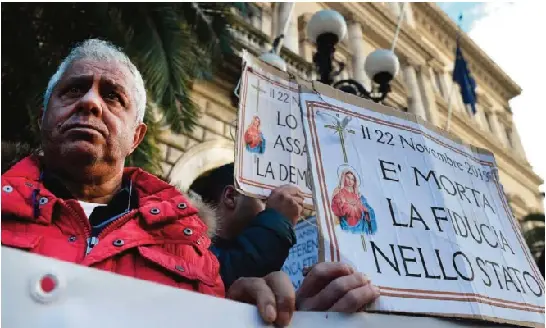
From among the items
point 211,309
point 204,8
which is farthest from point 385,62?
point 211,309

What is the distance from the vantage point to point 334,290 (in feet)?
Answer: 4.01

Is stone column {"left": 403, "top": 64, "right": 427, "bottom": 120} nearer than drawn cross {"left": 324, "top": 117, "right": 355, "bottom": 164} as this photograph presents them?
No

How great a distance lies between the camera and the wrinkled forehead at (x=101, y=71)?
1447 mm

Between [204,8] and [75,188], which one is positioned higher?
[204,8]

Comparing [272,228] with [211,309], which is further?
[272,228]

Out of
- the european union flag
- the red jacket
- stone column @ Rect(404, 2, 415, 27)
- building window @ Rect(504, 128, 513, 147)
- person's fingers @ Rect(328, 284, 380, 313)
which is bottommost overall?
person's fingers @ Rect(328, 284, 380, 313)

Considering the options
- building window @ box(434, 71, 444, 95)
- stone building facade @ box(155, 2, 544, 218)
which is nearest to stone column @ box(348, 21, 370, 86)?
stone building facade @ box(155, 2, 544, 218)

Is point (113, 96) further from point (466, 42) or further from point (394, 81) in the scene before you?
point (466, 42)

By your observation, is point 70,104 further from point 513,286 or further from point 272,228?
point 513,286

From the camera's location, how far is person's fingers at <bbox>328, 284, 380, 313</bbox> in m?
1.18

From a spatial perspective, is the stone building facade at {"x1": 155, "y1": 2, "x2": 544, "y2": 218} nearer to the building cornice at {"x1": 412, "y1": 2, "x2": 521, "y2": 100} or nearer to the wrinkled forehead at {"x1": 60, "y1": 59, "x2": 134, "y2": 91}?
the building cornice at {"x1": 412, "y1": 2, "x2": 521, "y2": 100}

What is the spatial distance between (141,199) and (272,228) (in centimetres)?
50

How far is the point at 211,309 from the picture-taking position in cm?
97

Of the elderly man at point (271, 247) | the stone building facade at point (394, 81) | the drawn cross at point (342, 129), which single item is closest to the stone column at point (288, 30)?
the stone building facade at point (394, 81)
